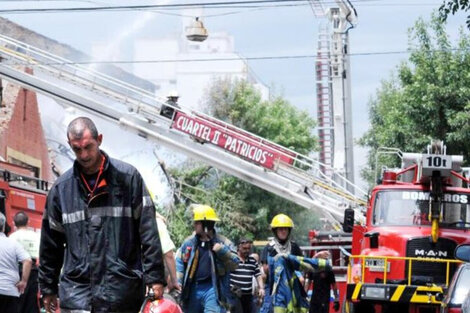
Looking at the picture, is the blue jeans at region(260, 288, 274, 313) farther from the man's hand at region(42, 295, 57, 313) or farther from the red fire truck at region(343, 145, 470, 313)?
the man's hand at region(42, 295, 57, 313)

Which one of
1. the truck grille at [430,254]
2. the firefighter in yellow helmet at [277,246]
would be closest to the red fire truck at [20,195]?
the firefighter in yellow helmet at [277,246]

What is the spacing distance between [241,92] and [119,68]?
2312 cm

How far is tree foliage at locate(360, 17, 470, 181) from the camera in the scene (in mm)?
32594

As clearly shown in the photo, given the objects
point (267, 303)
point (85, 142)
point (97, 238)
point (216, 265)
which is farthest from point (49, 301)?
point (267, 303)

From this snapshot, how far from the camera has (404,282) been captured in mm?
17594

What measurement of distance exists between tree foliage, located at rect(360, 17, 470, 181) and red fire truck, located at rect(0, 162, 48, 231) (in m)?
12.1

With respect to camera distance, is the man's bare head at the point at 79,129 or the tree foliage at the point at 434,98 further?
the tree foliage at the point at 434,98

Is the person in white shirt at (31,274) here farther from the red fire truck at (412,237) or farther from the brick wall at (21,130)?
the brick wall at (21,130)

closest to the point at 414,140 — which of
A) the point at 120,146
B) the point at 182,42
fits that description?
the point at 120,146

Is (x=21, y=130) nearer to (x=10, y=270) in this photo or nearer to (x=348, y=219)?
(x=348, y=219)

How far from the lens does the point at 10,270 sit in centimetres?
1413

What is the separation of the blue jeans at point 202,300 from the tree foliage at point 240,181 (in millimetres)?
28263

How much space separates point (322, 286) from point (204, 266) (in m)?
5.54

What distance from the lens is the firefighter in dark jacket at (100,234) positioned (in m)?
8.62
